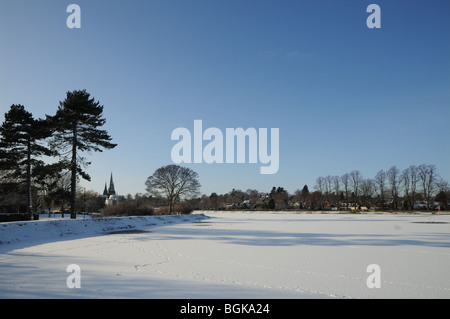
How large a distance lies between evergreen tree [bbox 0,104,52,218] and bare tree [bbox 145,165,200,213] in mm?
25848

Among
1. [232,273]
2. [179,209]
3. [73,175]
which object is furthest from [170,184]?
[232,273]

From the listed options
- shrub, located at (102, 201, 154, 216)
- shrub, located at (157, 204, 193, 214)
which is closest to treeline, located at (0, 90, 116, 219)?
shrub, located at (102, 201, 154, 216)

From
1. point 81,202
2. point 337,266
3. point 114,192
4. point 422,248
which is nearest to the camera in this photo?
point 337,266

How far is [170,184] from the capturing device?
50000 millimetres

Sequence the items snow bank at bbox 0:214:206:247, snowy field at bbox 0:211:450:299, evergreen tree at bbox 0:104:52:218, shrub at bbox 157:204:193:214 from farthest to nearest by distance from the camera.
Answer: shrub at bbox 157:204:193:214
evergreen tree at bbox 0:104:52:218
snow bank at bbox 0:214:206:247
snowy field at bbox 0:211:450:299

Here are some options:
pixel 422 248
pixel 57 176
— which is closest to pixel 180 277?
pixel 422 248

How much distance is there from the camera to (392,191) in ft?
219

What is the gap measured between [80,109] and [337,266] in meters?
24.3

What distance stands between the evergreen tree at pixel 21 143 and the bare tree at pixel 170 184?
25848mm

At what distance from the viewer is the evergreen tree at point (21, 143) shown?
23.4 metres

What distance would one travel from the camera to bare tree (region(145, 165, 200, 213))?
4978 centimetres

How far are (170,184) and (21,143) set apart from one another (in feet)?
91.5

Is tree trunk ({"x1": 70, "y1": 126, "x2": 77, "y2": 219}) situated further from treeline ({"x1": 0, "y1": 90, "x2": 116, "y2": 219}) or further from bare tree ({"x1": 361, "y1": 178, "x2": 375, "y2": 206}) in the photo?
bare tree ({"x1": 361, "y1": 178, "x2": 375, "y2": 206})
